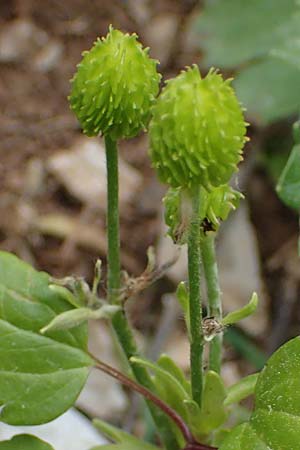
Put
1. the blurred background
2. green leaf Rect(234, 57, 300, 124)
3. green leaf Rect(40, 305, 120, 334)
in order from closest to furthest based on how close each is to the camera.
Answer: green leaf Rect(40, 305, 120, 334) < the blurred background < green leaf Rect(234, 57, 300, 124)

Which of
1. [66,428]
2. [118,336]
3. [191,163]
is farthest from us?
[66,428]

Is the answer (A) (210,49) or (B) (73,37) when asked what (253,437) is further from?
(B) (73,37)

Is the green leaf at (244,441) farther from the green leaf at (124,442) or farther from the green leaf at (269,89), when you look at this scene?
the green leaf at (269,89)

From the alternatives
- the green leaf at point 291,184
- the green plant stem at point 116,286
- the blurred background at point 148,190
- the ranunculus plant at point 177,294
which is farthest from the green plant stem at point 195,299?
the blurred background at point 148,190

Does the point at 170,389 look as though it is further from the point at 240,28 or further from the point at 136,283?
the point at 240,28

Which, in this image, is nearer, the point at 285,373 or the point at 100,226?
the point at 285,373

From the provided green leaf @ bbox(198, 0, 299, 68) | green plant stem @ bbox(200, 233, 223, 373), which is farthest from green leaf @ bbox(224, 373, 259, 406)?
green leaf @ bbox(198, 0, 299, 68)

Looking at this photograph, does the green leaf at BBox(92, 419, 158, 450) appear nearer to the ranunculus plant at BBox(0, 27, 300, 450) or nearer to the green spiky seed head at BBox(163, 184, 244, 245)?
the ranunculus plant at BBox(0, 27, 300, 450)

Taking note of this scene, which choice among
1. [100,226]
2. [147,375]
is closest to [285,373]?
[147,375]
